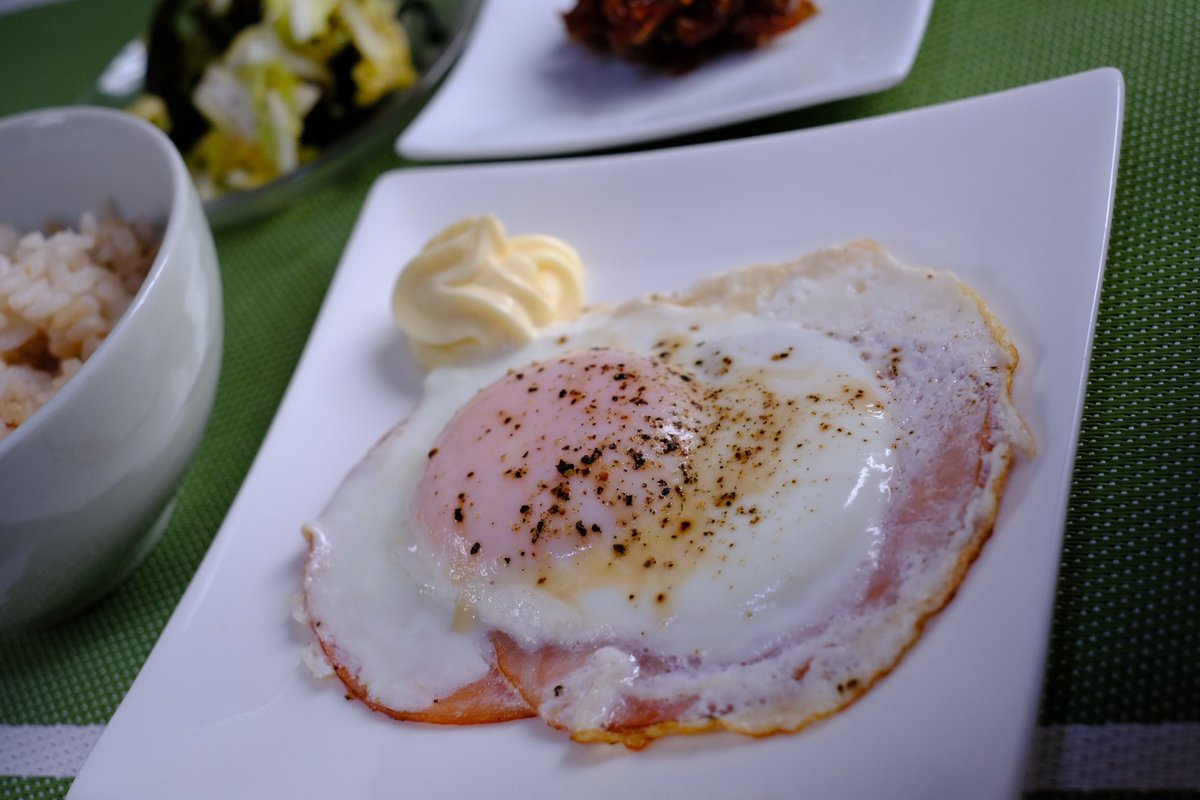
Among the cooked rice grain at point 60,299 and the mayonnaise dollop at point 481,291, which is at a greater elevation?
the cooked rice grain at point 60,299

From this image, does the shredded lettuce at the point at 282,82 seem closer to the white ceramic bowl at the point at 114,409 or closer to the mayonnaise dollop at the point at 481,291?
the white ceramic bowl at the point at 114,409

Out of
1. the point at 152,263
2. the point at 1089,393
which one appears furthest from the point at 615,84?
the point at 1089,393

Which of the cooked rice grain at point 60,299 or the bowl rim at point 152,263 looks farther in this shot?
the cooked rice grain at point 60,299

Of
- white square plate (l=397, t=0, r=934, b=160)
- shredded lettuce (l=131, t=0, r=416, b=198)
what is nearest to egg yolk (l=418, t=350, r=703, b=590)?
white square plate (l=397, t=0, r=934, b=160)

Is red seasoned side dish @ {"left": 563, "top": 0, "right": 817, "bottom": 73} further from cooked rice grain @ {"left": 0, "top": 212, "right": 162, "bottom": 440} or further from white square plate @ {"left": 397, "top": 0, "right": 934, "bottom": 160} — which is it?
cooked rice grain @ {"left": 0, "top": 212, "right": 162, "bottom": 440}

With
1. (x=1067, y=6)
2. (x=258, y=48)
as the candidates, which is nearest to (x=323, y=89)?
(x=258, y=48)

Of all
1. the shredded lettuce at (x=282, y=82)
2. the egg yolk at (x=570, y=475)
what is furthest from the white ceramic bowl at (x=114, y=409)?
the shredded lettuce at (x=282, y=82)

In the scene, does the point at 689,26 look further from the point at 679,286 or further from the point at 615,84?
the point at 679,286
